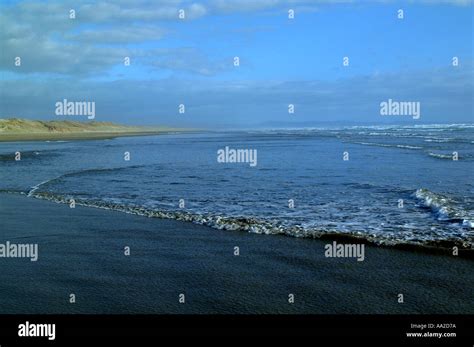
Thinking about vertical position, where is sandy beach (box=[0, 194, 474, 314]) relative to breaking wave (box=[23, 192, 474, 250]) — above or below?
below

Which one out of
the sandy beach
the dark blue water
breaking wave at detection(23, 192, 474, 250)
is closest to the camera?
the sandy beach

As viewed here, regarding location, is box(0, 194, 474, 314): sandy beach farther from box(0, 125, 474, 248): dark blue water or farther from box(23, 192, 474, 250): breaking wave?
box(0, 125, 474, 248): dark blue water

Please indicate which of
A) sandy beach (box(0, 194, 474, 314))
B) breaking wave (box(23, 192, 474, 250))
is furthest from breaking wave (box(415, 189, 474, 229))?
sandy beach (box(0, 194, 474, 314))

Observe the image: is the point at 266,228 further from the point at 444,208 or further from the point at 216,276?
the point at 444,208

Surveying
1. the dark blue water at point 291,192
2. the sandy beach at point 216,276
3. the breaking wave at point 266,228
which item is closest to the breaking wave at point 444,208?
the dark blue water at point 291,192

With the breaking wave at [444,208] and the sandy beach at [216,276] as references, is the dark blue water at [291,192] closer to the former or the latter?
the breaking wave at [444,208]

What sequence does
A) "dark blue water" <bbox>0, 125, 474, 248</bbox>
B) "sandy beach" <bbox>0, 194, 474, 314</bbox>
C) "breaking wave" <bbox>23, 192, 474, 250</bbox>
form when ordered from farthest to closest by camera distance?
"dark blue water" <bbox>0, 125, 474, 248</bbox> < "breaking wave" <bbox>23, 192, 474, 250</bbox> < "sandy beach" <bbox>0, 194, 474, 314</bbox>

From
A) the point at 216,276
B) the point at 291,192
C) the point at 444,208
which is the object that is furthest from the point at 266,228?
the point at 291,192
